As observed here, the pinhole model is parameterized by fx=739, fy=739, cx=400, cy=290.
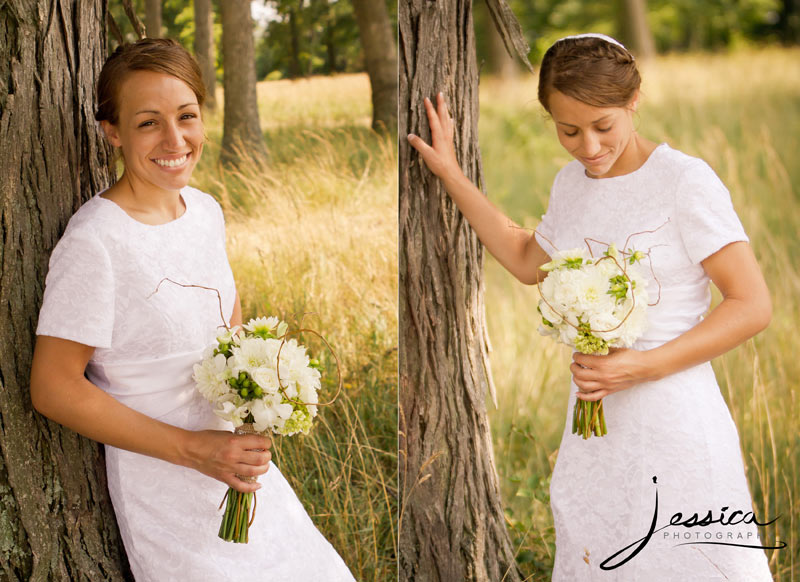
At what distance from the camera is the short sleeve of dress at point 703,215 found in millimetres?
2234

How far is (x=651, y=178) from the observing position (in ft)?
7.86

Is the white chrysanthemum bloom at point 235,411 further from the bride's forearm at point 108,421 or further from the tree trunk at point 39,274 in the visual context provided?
the tree trunk at point 39,274

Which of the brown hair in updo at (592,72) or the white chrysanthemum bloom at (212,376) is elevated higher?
the brown hair in updo at (592,72)

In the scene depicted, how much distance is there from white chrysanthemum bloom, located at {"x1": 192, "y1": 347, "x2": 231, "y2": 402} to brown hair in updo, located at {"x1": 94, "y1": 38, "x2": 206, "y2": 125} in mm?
731

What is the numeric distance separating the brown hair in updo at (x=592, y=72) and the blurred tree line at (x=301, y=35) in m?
0.73

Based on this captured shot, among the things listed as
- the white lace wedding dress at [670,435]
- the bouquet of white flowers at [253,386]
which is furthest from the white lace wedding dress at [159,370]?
the white lace wedding dress at [670,435]

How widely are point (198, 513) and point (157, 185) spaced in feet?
3.04

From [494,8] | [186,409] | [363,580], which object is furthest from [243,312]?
[494,8]

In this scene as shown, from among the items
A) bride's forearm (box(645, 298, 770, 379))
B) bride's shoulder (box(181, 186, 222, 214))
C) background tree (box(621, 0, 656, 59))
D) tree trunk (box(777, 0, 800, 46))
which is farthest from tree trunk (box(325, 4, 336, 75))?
tree trunk (box(777, 0, 800, 46))

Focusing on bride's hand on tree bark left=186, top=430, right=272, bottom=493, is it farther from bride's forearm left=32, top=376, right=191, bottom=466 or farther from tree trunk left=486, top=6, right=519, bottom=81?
tree trunk left=486, top=6, right=519, bottom=81

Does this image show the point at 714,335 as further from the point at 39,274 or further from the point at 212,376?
the point at 39,274

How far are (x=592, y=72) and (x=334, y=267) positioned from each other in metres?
1.33

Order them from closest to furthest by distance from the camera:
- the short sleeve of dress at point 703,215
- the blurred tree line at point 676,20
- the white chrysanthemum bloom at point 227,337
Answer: the white chrysanthemum bloom at point 227,337, the short sleeve of dress at point 703,215, the blurred tree line at point 676,20

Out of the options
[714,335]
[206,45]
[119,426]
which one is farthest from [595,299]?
[206,45]
